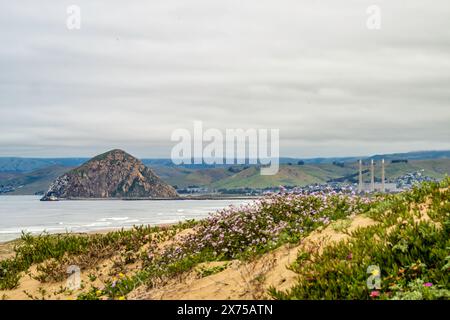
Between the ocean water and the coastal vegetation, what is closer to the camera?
the coastal vegetation

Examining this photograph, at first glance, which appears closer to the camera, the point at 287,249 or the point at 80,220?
the point at 287,249

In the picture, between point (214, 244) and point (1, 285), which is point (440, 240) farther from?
point (1, 285)

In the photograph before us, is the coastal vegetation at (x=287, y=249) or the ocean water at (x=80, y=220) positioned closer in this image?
the coastal vegetation at (x=287, y=249)

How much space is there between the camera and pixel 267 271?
9.75 meters

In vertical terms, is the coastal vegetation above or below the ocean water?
above

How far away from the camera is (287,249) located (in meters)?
11.2

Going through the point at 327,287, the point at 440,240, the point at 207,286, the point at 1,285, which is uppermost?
the point at 440,240

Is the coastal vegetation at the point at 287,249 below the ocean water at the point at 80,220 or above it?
above

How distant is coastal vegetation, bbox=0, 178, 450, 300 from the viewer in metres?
7.68

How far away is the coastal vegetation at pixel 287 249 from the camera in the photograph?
7676mm

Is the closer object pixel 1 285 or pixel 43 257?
pixel 1 285

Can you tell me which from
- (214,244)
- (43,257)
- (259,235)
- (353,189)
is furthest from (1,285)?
(353,189)

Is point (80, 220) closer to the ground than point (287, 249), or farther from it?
closer to the ground
